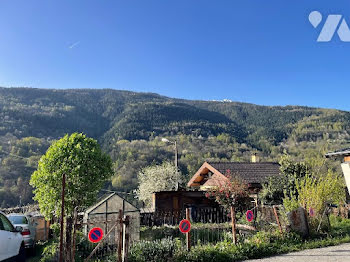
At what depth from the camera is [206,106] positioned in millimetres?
188250

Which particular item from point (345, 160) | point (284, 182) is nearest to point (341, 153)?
point (345, 160)

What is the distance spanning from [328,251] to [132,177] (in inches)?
2261

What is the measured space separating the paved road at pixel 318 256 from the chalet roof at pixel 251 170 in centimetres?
1375

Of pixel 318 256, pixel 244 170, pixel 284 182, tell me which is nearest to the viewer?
pixel 318 256

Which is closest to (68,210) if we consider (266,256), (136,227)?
(136,227)

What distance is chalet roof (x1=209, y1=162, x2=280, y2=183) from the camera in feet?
83.1

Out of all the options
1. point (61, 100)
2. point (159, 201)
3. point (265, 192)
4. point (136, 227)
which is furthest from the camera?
point (61, 100)

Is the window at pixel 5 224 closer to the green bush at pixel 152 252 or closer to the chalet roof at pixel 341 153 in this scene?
the green bush at pixel 152 252

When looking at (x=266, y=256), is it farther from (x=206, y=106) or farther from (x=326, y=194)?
(x=206, y=106)

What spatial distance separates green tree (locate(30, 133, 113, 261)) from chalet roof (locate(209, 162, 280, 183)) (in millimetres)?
14687

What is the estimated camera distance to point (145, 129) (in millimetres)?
130125

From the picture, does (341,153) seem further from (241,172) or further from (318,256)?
(241,172)

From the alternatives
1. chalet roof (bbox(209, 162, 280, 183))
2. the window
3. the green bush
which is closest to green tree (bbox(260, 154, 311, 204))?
chalet roof (bbox(209, 162, 280, 183))

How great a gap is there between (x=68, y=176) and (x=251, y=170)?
18.6m
